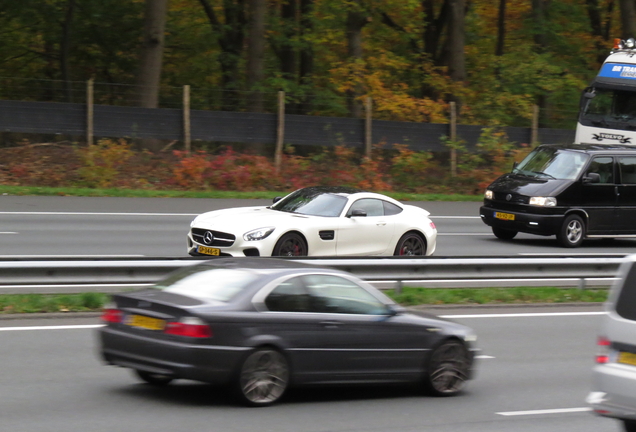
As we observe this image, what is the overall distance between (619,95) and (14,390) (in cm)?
2162

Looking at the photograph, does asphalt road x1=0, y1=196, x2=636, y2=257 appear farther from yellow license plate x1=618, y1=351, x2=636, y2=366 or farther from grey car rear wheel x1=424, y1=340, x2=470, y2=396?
yellow license plate x1=618, y1=351, x2=636, y2=366

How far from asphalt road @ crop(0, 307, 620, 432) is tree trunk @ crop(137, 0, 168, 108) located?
19.3 metres

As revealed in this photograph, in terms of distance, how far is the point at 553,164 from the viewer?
20.7 meters

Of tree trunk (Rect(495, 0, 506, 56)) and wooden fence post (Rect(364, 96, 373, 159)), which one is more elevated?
tree trunk (Rect(495, 0, 506, 56))

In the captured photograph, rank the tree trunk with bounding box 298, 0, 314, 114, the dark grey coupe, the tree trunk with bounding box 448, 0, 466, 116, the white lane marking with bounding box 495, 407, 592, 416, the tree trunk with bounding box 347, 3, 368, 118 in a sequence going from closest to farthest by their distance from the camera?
the dark grey coupe, the white lane marking with bounding box 495, 407, 592, 416, the tree trunk with bounding box 347, 3, 368, 118, the tree trunk with bounding box 448, 0, 466, 116, the tree trunk with bounding box 298, 0, 314, 114

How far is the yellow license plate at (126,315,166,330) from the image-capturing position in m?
7.52

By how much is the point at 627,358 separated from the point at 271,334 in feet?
9.07

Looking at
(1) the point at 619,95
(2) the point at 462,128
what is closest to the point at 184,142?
(2) the point at 462,128

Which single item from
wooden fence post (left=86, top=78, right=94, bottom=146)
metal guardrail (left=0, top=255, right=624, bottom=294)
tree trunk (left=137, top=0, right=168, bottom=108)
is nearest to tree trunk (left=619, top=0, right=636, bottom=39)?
tree trunk (left=137, top=0, right=168, bottom=108)

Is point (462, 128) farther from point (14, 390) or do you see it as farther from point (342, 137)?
point (14, 390)

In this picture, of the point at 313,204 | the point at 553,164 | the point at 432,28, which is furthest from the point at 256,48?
the point at 313,204

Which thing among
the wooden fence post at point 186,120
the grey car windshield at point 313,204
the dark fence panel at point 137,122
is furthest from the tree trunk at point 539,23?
the grey car windshield at point 313,204

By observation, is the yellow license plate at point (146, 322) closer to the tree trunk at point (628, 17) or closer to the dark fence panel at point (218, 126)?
the dark fence panel at point (218, 126)

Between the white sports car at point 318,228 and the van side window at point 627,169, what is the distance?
623 cm
